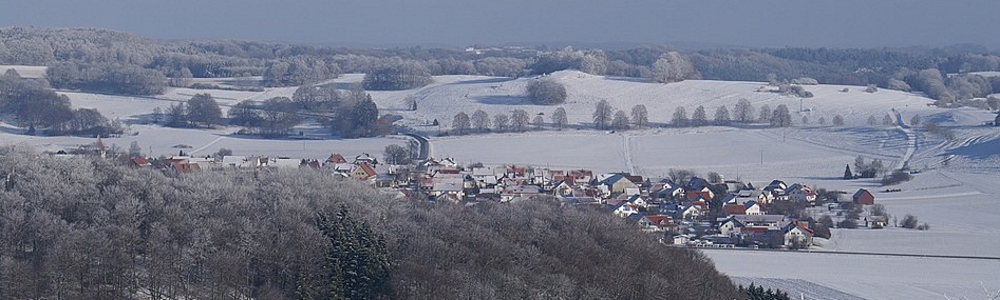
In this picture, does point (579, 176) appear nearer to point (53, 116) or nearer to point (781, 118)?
point (781, 118)

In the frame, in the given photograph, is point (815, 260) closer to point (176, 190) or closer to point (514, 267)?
point (514, 267)

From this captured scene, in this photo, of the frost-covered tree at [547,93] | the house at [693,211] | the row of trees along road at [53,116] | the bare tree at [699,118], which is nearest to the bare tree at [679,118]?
the bare tree at [699,118]

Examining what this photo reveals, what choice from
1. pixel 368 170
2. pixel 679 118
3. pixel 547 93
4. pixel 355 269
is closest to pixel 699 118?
pixel 679 118

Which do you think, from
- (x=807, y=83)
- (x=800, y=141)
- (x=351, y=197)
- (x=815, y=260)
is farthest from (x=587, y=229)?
(x=807, y=83)

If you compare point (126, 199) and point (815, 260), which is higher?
point (126, 199)

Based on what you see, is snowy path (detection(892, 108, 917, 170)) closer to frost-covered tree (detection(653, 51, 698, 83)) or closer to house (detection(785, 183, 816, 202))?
house (detection(785, 183, 816, 202))

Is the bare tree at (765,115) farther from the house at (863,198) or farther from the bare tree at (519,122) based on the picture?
the house at (863,198)

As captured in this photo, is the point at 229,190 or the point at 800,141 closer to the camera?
the point at 229,190
